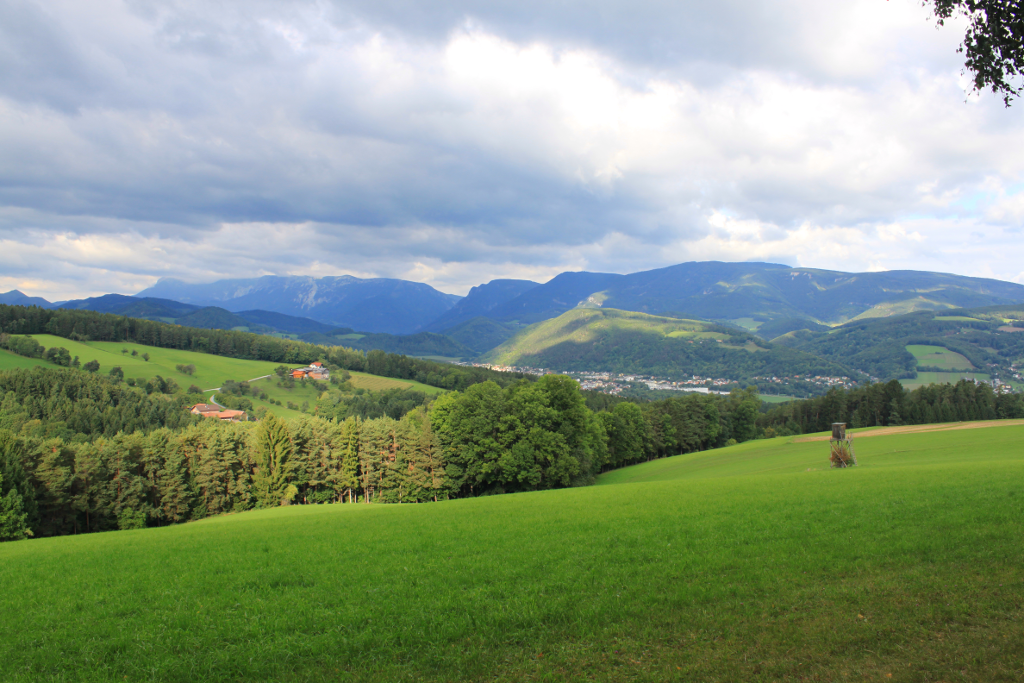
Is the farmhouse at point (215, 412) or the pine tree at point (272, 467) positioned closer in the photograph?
the pine tree at point (272, 467)

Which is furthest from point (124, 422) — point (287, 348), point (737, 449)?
point (737, 449)

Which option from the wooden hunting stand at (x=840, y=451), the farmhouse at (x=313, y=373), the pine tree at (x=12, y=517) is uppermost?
the wooden hunting stand at (x=840, y=451)

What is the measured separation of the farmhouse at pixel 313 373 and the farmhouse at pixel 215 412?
3616cm

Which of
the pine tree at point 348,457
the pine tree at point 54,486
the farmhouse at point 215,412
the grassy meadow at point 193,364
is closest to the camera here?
the pine tree at point 54,486

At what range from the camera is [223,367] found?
465ft

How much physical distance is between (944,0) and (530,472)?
4169cm

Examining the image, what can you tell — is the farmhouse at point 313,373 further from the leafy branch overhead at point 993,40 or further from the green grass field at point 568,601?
the leafy branch overhead at point 993,40

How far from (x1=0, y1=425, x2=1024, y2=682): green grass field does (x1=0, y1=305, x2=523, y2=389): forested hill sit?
121 metres

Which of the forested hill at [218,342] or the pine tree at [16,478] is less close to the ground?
the forested hill at [218,342]

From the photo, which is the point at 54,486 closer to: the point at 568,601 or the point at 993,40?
the point at 568,601

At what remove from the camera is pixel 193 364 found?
13738cm

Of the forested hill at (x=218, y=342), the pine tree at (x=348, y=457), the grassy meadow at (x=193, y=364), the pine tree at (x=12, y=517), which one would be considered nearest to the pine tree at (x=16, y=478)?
the pine tree at (x=12, y=517)

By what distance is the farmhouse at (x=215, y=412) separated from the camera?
97.3 metres

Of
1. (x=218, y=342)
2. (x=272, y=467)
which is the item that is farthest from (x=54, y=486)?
(x=218, y=342)
